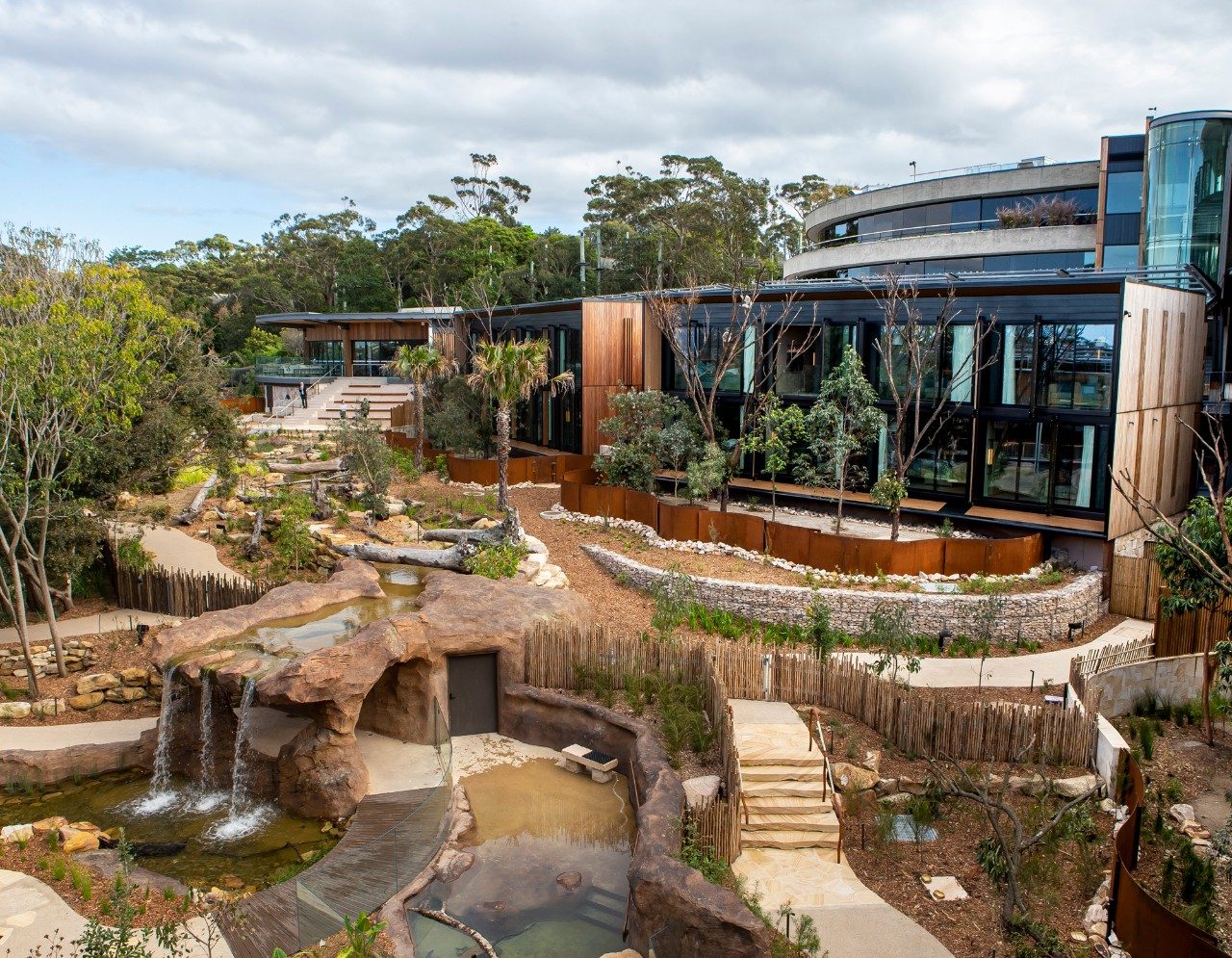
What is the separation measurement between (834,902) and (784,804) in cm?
181

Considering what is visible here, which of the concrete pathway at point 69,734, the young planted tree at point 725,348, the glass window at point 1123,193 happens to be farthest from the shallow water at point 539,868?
the glass window at point 1123,193

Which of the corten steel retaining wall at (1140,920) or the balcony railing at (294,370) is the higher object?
the balcony railing at (294,370)

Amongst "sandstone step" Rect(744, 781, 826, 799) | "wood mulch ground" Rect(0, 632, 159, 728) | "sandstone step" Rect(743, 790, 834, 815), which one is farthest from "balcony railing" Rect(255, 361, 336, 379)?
"sandstone step" Rect(743, 790, 834, 815)

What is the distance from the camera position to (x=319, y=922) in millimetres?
10281

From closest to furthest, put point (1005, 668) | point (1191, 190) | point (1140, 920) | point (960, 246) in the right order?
point (1140, 920) < point (1005, 668) < point (1191, 190) < point (960, 246)

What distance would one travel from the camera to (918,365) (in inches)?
941

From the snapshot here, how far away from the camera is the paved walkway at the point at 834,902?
10.2 metres

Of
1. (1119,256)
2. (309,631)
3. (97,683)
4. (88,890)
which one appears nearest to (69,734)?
(97,683)

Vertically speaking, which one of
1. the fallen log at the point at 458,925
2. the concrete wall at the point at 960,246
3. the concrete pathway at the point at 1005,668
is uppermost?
the concrete wall at the point at 960,246

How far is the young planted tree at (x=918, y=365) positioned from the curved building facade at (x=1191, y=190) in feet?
33.4

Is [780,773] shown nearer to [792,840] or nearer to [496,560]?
[792,840]

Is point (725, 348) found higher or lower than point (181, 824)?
higher

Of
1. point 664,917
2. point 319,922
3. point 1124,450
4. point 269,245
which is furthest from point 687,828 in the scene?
point 269,245

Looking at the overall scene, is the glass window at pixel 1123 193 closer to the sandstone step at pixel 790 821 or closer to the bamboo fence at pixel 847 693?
the bamboo fence at pixel 847 693
